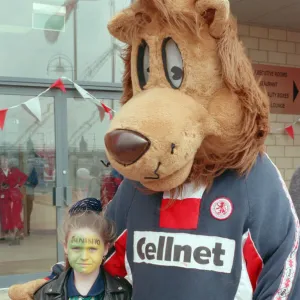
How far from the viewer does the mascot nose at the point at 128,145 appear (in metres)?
1.45

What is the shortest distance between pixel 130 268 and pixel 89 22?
178 inches

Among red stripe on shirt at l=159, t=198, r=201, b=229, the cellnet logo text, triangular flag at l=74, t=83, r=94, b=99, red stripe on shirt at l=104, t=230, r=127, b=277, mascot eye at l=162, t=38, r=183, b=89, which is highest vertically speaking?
triangular flag at l=74, t=83, r=94, b=99

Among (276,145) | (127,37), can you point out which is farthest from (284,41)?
(127,37)

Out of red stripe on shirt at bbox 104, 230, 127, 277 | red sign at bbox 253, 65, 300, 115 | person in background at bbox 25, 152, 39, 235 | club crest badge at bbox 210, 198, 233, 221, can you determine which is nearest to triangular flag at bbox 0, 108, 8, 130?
person in background at bbox 25, 152, 39, 235

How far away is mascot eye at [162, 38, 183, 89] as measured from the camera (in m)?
1.63

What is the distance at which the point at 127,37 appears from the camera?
5.82 feet

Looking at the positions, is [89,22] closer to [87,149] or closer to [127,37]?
[87,149]

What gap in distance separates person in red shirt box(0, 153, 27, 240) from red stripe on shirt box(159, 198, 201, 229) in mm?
4226

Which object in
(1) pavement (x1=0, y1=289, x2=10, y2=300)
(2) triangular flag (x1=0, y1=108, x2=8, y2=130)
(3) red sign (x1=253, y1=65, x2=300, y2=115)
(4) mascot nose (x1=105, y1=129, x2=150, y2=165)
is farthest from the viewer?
(3) red sign (x1=253, y1=65, x2=300, y2=115)

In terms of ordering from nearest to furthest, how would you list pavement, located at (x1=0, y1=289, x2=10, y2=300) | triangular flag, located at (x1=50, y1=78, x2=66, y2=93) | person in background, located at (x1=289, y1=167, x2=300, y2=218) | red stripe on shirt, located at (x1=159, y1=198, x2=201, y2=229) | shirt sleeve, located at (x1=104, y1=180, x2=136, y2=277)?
red stripe on shirt, located at (x1=159, y1=198, x2=201, y2=229), shirt sleeve, located at (x1=104, y1=180, x2=136, y2=277), person in background, located at (x1=289, y1=167, x2=300, y2=218), pavement, located at (x1=0, y1=289, x2=10, y2=300), triangular flag, located at (x1=50, y1=78, x2=66, y2=93)

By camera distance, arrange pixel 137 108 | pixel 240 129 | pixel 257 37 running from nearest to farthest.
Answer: pixel 137 108 < pixel 240 129 < pixel 257 37

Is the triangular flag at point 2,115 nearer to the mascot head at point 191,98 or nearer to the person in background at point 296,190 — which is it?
the person in background at point 296,190

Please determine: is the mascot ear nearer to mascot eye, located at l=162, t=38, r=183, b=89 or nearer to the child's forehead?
mascot eye, located at l=162, t=38, r=183, b=89

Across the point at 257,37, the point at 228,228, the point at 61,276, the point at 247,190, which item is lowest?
the point at 61,276
